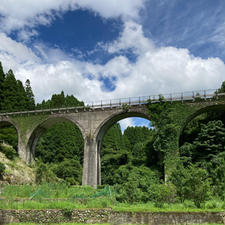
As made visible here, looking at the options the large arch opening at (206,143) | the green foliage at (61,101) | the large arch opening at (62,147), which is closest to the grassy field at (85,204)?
the large arch opening at (206,143)

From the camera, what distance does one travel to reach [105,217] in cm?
995

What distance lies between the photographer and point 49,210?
33.1ft

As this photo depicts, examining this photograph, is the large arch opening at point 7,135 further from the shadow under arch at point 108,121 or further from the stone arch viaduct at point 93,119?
the shadow under arch at point 108,121

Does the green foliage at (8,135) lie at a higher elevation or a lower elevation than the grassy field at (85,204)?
higher

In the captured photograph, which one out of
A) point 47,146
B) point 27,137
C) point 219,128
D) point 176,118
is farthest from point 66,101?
point 219,128

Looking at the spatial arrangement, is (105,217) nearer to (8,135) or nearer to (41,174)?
(41,174)

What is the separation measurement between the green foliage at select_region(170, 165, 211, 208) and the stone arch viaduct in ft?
37.7

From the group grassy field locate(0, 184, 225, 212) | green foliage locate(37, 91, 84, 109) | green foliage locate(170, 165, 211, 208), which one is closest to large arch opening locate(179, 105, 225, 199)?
green foliage locate(170, 165, 211, 208)

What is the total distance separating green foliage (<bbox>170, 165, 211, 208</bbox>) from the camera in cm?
1160

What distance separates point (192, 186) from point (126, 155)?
89.6 feet

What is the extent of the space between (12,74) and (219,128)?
38752 mm

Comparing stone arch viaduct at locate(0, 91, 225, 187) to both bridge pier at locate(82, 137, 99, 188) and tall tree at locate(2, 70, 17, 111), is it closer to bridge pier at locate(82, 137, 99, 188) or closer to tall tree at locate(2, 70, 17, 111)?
bridge pier at locate(82, 137, 99, 188)

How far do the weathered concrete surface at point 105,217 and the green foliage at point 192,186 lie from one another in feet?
5.70

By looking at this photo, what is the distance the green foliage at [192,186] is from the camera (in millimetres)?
11602
